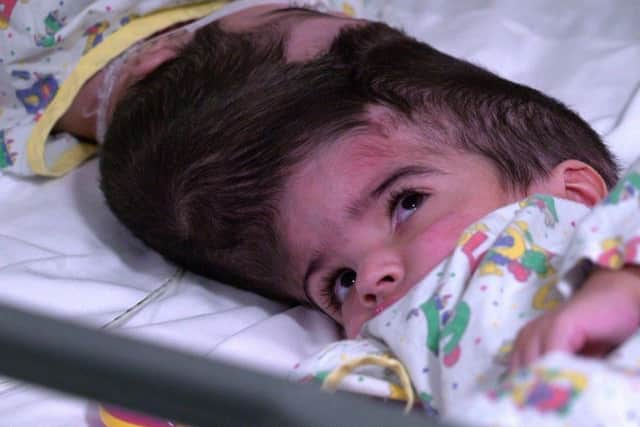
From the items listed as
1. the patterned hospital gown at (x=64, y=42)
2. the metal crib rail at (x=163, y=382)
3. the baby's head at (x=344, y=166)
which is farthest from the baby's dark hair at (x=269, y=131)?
the metal crib rail at (x=163, y=382)

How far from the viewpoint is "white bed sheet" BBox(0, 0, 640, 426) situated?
0.94m

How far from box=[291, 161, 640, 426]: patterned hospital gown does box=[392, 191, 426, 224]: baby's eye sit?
3.3 inches

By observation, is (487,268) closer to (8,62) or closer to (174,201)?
(174,201)

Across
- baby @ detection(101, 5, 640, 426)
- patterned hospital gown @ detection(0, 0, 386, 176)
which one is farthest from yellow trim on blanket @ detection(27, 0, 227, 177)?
baby @ detection(101, 5, 640, 426)

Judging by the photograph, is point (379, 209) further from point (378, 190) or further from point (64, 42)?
point (64, 42)

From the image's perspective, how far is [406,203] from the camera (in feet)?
2.78

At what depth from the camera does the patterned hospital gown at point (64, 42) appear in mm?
1320

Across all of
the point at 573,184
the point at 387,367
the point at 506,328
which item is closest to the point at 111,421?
the point at 387,367

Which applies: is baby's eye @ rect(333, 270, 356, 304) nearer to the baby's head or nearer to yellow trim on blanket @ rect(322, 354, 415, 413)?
the baby's head

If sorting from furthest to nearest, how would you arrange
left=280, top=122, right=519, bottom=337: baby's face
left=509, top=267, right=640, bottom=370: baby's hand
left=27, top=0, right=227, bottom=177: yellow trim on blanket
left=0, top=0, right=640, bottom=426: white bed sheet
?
left=27, top=0, right=227, bottom=177: yellow trim on blanket < left=0, top=0, right=640, bottom=426: white bed sheet < left=280, top=122, right=519, bottom=337: baby's face < left=509, top=267, right=640, bottom=370: baby's hand

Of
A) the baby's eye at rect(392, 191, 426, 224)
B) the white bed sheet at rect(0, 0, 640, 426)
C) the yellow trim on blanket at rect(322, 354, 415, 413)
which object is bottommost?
the white bed sheet at rect(0, 0, 640, 426)

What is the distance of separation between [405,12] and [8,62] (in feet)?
2.13

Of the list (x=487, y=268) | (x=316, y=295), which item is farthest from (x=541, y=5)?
(x=487, y=268)

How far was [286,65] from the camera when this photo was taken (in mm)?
987
